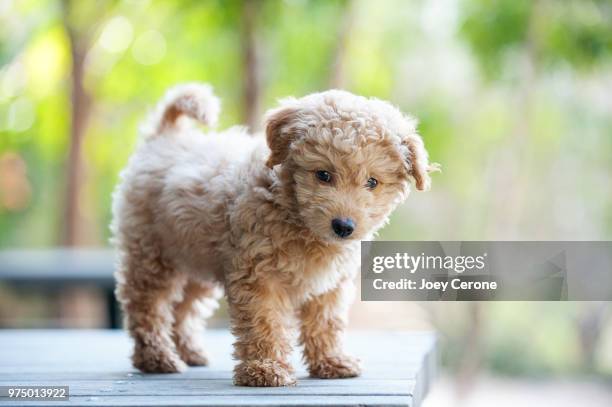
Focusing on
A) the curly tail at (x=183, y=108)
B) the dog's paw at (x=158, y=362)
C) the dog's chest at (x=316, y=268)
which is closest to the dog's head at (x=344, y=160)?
the dog's chest at (x=316, y=268)

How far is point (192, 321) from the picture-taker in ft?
13.7

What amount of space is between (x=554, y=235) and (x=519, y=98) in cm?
244

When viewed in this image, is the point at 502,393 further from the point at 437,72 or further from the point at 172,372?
the point at 172,372

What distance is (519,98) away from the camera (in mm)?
11156

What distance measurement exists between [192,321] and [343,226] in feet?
4.84

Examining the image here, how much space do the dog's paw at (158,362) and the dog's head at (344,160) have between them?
104 cm

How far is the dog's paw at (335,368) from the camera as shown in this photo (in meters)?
3.47

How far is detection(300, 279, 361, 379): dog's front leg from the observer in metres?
3.47

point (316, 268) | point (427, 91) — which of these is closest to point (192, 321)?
point (316, 268)

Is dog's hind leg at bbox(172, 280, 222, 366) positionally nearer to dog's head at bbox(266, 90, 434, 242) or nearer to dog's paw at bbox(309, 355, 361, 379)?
dog's paw at bbox(309, 355, 361, 379)

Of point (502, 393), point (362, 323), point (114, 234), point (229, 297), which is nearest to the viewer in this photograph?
point (229, 297)

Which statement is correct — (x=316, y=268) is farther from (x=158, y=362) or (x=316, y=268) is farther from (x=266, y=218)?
(x=158, y=362)

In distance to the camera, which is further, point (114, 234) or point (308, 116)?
point (114, 234)

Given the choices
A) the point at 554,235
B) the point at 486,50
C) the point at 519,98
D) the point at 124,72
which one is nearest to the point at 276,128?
the point at 486,50
